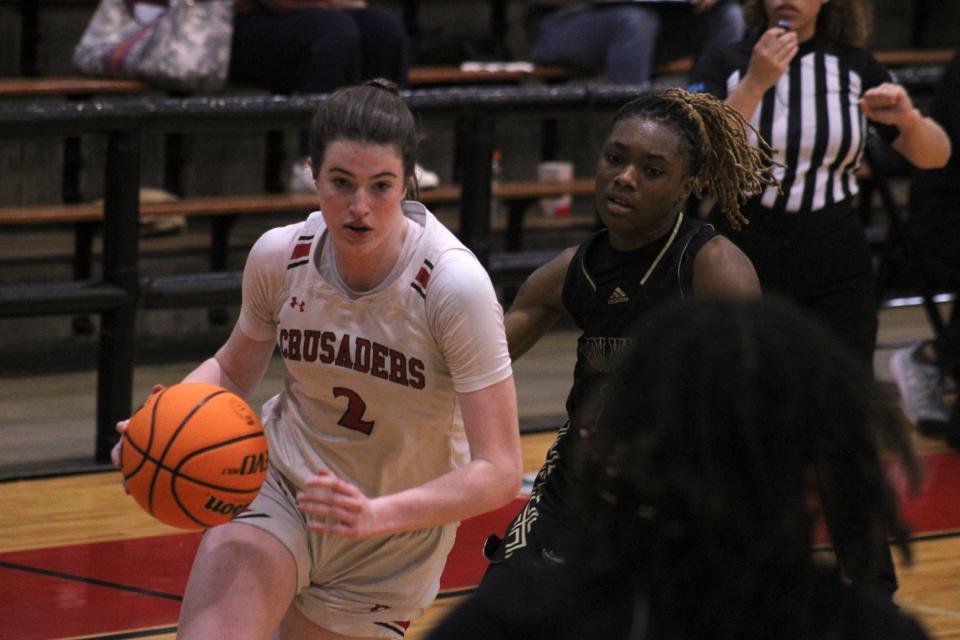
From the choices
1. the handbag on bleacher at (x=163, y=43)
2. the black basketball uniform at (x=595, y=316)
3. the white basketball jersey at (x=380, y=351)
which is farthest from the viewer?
the handbag on bleacher at (x=163, y=43)

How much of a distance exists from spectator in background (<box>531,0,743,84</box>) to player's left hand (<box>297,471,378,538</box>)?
537 centimetres

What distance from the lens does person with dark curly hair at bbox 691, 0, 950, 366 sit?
15.8 ft

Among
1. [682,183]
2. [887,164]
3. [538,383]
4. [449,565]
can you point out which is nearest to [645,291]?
[682,183]

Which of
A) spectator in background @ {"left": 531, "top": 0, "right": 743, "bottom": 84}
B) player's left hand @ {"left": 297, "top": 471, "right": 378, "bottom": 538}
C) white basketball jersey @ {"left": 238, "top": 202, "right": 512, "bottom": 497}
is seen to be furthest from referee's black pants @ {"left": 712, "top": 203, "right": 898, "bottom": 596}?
spectator in background @ {"left": 531, "top": 0, "right": 743, "bottom": 84}

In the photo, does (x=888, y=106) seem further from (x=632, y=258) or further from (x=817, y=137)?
(x=632, y=258)

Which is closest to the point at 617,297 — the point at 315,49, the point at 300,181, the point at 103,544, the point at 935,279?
the point at 103,544

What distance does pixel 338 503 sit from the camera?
2.91m

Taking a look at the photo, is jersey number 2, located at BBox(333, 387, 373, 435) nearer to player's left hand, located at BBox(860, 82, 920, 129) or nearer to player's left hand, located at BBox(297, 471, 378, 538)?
player's left hand, located at BBox(297, 471, 378, 538)

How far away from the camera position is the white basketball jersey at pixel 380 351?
11.0 feet

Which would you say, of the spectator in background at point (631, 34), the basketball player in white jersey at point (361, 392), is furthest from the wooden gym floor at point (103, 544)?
the spectator in background at point (631, 34)

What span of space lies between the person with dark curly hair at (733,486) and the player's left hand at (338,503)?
1196 millimetres

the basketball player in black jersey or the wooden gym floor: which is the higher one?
the basketball player in black jersey

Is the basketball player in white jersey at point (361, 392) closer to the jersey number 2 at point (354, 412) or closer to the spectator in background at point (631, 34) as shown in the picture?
the jersey number 2 at point (354, 412)

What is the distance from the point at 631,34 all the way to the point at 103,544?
410cm
